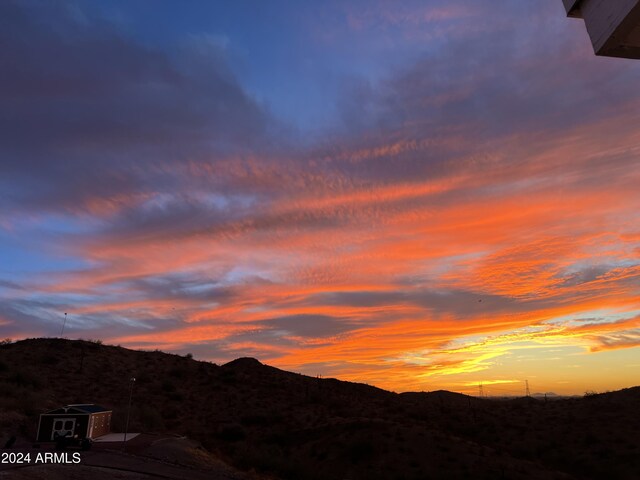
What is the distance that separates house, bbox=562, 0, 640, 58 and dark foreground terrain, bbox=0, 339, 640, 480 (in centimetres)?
2346

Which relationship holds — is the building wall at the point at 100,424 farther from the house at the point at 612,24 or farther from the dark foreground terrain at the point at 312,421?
the house at the point at 612,24

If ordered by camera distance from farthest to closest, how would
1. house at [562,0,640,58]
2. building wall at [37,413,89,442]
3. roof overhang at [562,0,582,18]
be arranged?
building wall at [37,413,89,442], roof overhang at [562,0,582,18], house at [562,0,640,58]

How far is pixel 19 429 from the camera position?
136ft

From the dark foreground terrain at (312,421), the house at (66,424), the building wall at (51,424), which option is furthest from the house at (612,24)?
the building wall at (51,424)

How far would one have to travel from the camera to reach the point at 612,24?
2.84m

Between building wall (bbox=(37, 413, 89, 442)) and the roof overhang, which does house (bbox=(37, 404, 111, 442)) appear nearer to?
building wall (bbox=(37, 413, 89, 442))

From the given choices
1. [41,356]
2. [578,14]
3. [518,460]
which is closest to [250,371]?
[41,356]

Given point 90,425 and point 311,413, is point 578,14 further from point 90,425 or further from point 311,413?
point 311,413

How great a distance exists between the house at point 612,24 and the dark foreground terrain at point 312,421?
23.5 meters

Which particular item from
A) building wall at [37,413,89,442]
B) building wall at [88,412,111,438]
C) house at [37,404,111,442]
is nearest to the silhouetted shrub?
building wall at [88,412,111,438]

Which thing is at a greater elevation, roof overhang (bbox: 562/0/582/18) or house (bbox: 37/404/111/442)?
roof overhang (bbox: 562/0/582/18)

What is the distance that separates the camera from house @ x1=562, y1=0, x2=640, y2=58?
2.72 m

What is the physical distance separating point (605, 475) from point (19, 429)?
5442 cm

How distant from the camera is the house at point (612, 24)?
2.72 meters
